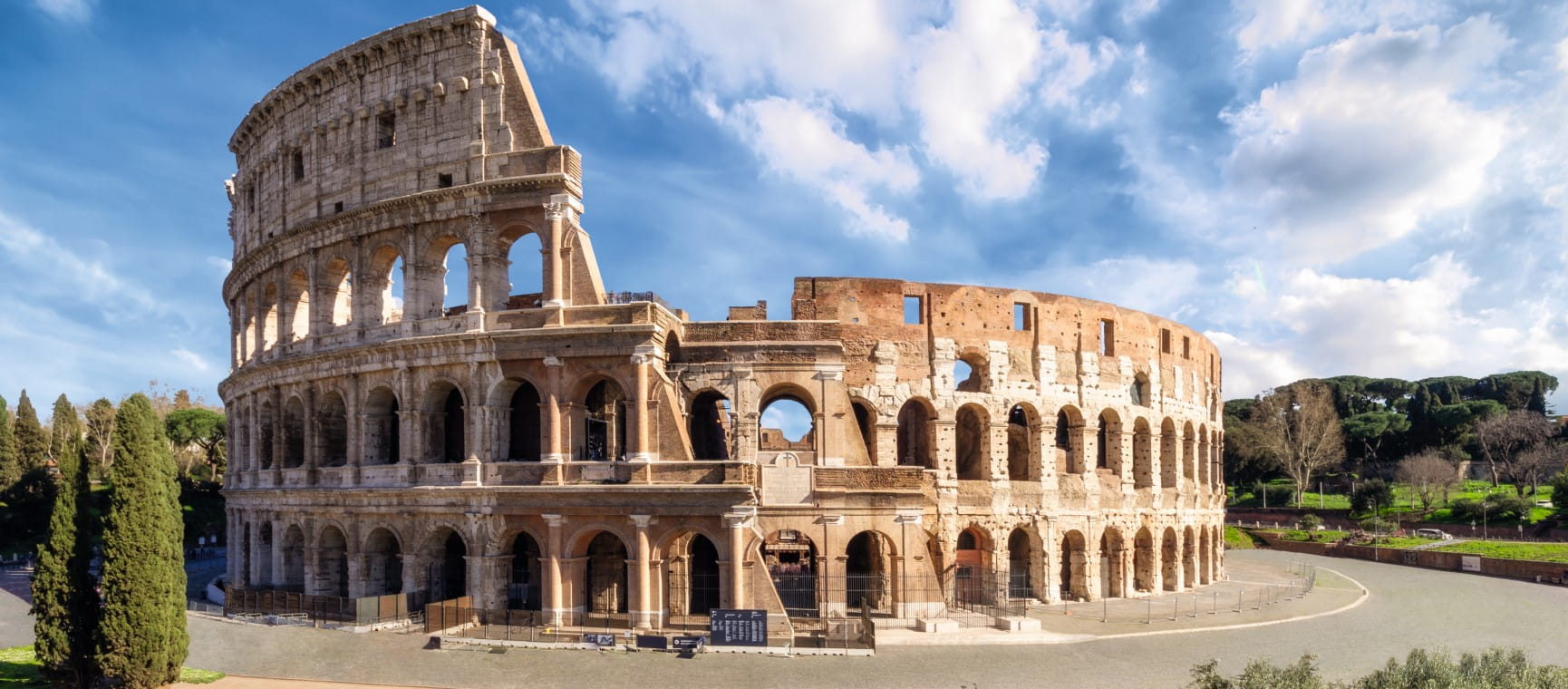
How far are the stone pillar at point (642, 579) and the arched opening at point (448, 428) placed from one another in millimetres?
7117

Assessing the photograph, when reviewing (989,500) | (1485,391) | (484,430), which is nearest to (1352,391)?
(1485,391)

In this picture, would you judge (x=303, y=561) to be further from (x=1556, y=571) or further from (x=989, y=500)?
(x=1556, y=571)

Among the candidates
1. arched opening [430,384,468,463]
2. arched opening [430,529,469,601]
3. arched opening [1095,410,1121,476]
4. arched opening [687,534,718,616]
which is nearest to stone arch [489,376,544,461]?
arched opening [430,384,468,463]

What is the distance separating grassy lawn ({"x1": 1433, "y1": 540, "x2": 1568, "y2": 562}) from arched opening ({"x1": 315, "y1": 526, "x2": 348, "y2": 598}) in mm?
50680

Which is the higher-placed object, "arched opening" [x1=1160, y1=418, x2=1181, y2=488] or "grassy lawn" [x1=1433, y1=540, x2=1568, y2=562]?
"arched opening" [x1=1160, y1=418, x2=1181, y2=488]

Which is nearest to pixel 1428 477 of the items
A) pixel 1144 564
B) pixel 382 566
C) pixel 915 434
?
pixel 1144 564

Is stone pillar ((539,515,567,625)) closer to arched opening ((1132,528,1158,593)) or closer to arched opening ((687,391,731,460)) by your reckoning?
arched opening ((687,391,731,460))

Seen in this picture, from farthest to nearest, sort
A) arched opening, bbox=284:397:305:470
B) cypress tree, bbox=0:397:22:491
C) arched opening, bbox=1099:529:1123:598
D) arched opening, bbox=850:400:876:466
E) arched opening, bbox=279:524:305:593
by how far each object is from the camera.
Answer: cypress tree, bbox=0:397:22:491 < arched opening, bbox=1099:529:1123:598 < arched opening, bbox=284:397:305:470 < arched opening, bbox=279:524:305:593 < arched opening, bbox=850:400:876:466

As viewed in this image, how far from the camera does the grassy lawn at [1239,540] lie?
6044 centimetres

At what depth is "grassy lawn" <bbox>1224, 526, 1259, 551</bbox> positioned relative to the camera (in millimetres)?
60438

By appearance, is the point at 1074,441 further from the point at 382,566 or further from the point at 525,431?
the point at 382,566

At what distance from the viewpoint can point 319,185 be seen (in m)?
31.9

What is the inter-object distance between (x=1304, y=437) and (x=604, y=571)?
62026 mm

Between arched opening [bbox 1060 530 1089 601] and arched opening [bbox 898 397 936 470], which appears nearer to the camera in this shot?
arched opening [bbox 898 397 936 470]
